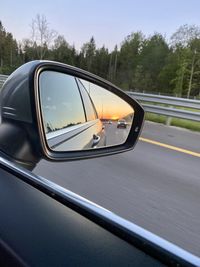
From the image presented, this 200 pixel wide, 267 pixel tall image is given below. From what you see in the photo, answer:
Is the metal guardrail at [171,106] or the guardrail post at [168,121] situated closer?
the metal guardrail at [171,106]

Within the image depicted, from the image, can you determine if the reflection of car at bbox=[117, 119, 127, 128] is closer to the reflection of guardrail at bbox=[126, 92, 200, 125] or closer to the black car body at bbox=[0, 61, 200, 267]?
the black car body at bbox=[0, 61, 200, 267]

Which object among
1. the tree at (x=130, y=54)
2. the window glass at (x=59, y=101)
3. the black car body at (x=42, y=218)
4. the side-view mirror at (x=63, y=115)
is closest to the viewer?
the black car body at (x=42, y=218)

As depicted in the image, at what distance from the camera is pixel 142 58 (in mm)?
95188

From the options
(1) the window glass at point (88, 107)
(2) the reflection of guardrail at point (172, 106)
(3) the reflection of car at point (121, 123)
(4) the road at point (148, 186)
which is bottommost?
(4) the road at point (148, 186)

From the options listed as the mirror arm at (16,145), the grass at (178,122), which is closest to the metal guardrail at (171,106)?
the grass at (178,122)

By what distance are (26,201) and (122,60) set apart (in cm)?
10158

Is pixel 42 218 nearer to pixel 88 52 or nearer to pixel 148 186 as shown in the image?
pixel 148 186

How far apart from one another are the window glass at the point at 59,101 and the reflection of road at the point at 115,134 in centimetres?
16

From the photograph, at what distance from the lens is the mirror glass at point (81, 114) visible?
163 centimetres

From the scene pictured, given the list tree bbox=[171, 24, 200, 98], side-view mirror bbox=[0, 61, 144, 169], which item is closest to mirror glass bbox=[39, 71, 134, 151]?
side-view mirror bbox=[0, 61, 144, 169]

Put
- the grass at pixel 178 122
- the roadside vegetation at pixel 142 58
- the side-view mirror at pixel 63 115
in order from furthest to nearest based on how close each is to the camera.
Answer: the roadside vegetation at pixel 142 58
the grass at pixel 178 122
the side-view mirror at pixel 63 115

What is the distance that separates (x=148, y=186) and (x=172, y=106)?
5.77 m

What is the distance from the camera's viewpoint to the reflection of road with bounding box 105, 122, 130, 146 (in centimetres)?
198

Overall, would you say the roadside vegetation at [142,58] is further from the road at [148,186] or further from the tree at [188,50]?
the road at [148,186]
